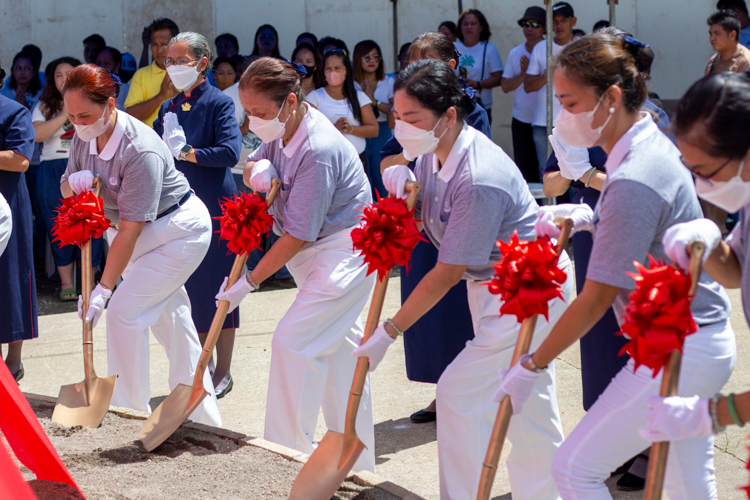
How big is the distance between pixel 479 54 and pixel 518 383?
21.8 ft

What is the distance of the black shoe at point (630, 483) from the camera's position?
3848mm

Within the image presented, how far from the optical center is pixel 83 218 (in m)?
4.44

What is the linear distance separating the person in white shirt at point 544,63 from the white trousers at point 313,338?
4.86 metres

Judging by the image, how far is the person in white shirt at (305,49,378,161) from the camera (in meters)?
7.65

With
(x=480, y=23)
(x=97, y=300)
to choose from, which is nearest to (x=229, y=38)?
(x=480, y=23)

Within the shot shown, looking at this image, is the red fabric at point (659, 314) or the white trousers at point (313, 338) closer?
the red fabric at point (659, 314)

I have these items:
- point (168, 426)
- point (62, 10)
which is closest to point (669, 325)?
point (168, 426)

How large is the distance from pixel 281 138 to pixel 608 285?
2057 mm

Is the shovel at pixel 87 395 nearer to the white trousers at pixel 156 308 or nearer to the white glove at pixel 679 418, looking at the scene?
the white trousers at pixel 156 308

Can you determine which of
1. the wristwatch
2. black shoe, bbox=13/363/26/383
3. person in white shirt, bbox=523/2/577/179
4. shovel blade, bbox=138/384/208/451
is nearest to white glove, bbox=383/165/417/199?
shovel blade, bbox=138/384/208/451

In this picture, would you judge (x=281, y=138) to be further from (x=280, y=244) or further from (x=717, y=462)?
(x=717, y=462)

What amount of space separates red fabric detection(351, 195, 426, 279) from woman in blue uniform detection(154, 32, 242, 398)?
7.51 feet

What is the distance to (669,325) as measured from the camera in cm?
220

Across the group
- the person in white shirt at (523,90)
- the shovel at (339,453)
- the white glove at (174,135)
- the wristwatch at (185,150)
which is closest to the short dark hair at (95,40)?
the white glove at (174,135)
